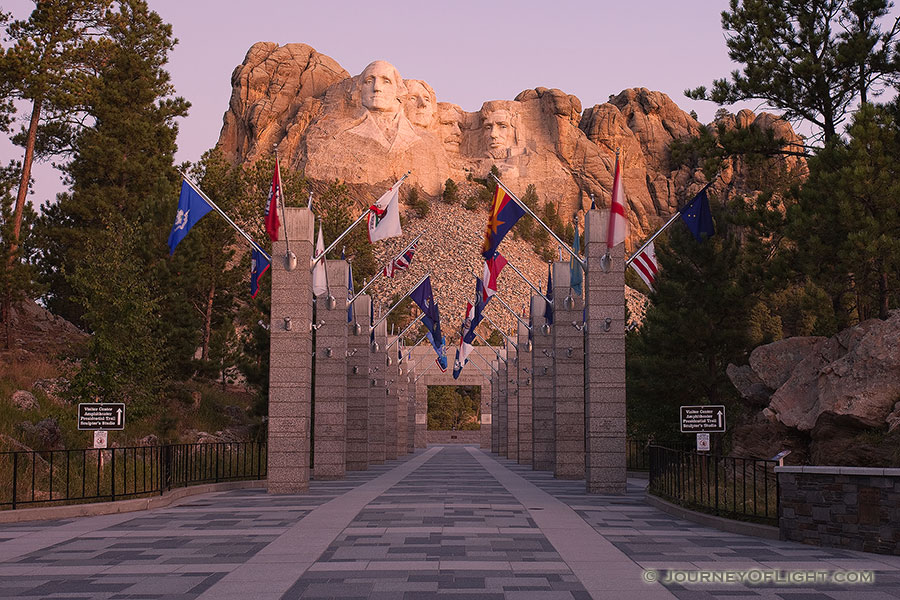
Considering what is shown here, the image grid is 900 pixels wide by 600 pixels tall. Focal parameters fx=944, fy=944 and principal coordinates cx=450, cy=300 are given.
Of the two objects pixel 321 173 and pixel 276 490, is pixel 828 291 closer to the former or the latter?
pixel 276 490

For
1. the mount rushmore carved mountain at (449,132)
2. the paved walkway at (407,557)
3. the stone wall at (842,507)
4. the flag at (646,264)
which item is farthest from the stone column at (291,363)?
the mount rushmore carved mountain at (449,132)

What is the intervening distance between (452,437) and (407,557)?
87463mm

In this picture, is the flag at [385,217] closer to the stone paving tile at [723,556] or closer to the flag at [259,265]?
the flag at [259,265]

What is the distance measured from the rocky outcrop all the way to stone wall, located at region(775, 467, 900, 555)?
5.63 m

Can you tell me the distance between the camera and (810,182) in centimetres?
2472

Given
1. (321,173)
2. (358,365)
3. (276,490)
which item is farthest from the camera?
(321,173)

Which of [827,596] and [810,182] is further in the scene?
[810,182]

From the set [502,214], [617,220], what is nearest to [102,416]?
[502,214]

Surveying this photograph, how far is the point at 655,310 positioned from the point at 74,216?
3278 centimetres

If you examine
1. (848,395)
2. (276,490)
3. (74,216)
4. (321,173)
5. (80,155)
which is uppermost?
(321,173)

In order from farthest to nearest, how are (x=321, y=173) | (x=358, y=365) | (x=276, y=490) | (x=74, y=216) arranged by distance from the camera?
(x=321, y=173)
(x=74, y=216)
(x=358, y=365)
(x=276, y=490)

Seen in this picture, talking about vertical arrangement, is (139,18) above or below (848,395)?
above

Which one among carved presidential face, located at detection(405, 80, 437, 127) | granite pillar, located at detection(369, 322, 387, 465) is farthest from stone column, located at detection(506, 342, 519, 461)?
carved presidential face, located at detection(405, 80, 437, 127)

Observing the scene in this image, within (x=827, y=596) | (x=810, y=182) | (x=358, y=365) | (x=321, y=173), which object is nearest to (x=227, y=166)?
(x=358, y=365)
